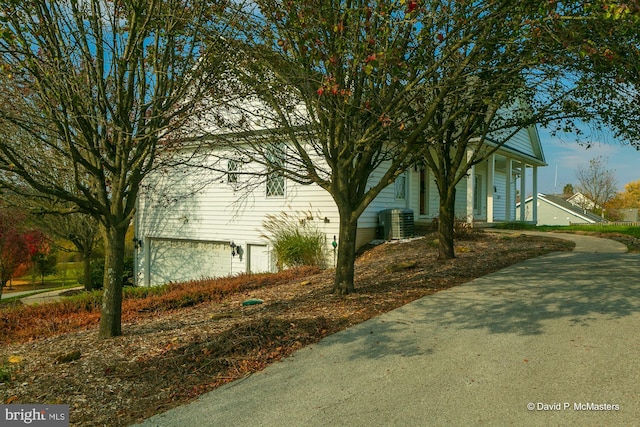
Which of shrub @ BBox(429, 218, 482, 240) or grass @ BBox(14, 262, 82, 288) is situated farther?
grass @ BBox(14, 262, 82, 288)

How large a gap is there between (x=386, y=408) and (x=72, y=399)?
8.87 feet

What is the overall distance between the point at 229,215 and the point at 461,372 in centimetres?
1220

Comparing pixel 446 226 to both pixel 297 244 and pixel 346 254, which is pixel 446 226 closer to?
pixel 346 254

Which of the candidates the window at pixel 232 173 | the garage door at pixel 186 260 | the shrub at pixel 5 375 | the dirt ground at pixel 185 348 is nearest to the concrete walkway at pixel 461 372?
the dirt ground at pixel 185 348

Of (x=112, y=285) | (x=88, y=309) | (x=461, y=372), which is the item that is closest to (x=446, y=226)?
(x=461, y=372)

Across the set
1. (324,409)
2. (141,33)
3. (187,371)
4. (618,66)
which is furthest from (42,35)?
(618,66)

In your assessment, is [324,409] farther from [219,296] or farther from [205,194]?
[205,194]

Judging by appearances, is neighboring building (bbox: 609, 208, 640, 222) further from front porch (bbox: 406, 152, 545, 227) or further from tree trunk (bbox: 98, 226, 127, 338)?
tree trunk (bbox: 98, 226, 127, 338)

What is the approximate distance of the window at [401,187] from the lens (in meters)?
15.7

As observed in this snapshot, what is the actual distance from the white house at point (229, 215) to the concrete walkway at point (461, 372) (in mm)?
7620

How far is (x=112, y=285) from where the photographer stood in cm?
603

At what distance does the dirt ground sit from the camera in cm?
424

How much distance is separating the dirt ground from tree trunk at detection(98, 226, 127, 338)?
0.63 ft

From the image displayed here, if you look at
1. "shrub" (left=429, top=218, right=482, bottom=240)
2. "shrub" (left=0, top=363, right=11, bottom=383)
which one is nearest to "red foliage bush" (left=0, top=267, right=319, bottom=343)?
"shrub" (left=0, top=363, right=11, bottom=383)
